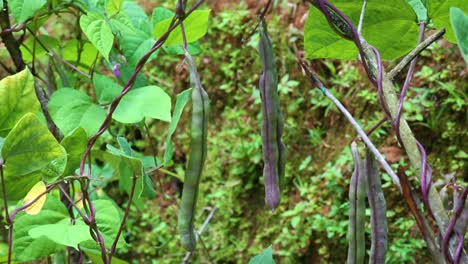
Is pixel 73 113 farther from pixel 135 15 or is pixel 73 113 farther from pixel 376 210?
pixel 376 210

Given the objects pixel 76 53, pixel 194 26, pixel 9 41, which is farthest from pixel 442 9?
pixel 76 53

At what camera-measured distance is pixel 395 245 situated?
64.9 inches

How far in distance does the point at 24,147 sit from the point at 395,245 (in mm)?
1206

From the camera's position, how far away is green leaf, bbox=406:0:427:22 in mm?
694

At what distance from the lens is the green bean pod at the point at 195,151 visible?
64 cm

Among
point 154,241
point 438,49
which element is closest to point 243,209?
point 154,241

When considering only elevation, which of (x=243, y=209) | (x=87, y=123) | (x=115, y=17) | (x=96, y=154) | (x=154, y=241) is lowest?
(x=154, y=241)

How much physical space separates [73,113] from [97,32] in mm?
117

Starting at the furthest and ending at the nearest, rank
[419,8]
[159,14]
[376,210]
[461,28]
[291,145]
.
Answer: [291,145], [159,14], [419,8], [376,210], [461,28]

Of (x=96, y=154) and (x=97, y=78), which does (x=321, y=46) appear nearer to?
(x=97, y=78)

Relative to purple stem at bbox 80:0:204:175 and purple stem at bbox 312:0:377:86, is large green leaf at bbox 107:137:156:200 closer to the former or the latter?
purple stem at bbox 80:0:204:175

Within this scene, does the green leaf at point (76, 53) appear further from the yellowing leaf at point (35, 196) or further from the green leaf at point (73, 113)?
the yellowing leaf at point (35, 196)

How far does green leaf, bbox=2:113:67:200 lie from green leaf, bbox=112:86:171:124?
11 cm

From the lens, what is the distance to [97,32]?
89cm
